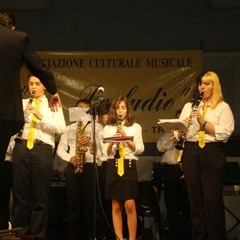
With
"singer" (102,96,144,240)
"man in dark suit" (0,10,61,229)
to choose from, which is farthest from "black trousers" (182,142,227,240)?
"man in dark suit" (0,10,61,229)

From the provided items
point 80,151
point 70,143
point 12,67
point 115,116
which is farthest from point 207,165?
point 12,67

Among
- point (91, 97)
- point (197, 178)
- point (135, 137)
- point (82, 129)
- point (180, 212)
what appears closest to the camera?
point (197, 178)

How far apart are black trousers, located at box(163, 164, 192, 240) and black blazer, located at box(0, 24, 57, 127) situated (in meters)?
3.42

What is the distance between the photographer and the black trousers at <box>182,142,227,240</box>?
16.2ft

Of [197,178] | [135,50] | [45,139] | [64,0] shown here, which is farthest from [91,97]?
[197,178]

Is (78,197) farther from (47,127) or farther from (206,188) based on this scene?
(206,188)

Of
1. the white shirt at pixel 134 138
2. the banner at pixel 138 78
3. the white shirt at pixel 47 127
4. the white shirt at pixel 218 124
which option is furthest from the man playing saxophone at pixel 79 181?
the white shirt at pixel 218 124

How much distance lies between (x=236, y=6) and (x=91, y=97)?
2.47m

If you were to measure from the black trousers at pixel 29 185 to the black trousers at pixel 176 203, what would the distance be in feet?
5.86

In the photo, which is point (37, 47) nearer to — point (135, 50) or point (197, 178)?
point (135, 50)

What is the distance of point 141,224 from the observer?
21.5 ft

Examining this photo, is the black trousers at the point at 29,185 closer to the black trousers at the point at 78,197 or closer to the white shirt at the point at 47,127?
the white shirt at the point at 47,127

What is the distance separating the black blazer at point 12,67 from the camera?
10.9ft

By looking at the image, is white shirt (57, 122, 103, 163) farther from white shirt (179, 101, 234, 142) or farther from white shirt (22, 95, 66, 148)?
white shirt (179, 101, 234, 142)
